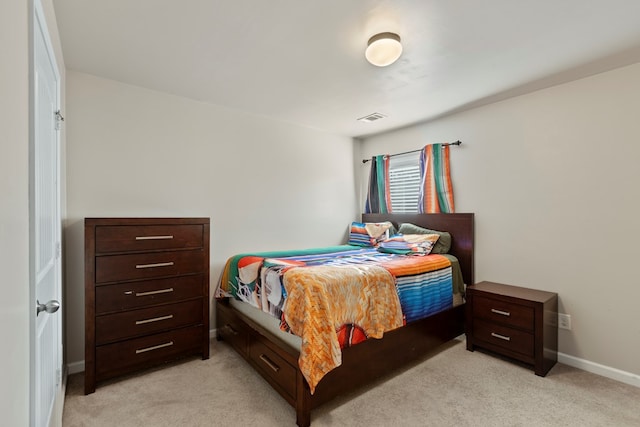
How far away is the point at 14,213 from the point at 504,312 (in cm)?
302

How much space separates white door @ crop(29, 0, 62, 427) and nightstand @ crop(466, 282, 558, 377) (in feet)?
9.48

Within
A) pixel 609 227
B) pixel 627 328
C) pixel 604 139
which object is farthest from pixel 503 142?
pixel 627 328

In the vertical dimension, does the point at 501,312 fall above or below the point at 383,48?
below

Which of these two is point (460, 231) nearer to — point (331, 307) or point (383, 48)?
point (331, 307)

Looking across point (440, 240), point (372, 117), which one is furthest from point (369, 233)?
point (372, 117)

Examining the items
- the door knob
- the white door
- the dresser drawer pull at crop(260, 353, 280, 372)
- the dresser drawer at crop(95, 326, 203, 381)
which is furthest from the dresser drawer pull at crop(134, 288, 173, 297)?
the door knob

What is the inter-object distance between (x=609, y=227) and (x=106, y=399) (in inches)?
149

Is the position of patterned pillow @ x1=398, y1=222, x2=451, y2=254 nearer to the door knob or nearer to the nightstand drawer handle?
the nightstand drawer handle

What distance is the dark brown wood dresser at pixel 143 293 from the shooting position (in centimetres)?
211

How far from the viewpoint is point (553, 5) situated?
1660 millimetres

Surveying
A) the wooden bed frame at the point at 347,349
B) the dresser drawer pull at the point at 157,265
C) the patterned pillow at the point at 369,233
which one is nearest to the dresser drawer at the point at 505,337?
the wooden bed frame at the point at 347,349

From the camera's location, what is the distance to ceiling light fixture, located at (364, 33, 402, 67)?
188cm

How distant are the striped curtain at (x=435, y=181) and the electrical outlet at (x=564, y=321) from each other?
1.31m

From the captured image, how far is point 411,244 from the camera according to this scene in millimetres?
3188
